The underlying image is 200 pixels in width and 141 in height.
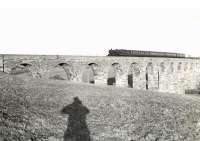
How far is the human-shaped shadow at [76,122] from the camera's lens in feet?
30.5

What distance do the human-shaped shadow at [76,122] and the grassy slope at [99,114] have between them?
8.4 inches

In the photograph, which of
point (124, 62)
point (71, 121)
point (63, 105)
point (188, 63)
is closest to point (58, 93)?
point (63, 105)

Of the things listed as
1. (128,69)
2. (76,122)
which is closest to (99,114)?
(76,122)

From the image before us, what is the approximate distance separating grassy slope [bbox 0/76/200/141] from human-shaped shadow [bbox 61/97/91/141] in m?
0.21

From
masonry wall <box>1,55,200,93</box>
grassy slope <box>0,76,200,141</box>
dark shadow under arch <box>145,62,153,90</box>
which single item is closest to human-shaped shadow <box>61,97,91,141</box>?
grassy slope <box>0,76,200,141</box>

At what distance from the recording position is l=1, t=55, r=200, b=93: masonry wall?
73.3 ft

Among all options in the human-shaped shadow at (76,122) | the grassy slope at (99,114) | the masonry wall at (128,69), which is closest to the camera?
the human-shaped shadow at (76,122)

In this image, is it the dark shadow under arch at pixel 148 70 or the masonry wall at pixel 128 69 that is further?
the dark shadow under arch at pixel 148 70

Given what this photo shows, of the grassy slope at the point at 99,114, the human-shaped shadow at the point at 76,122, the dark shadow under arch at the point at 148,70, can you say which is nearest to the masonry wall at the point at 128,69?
the dark shadow under arch at the point at 148,70

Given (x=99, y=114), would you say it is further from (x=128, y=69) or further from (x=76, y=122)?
(x=128, y=69)

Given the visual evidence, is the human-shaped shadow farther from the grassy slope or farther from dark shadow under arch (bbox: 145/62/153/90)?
dark shadow under arch (bbox: 145/62/153/90)

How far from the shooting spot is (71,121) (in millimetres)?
10172

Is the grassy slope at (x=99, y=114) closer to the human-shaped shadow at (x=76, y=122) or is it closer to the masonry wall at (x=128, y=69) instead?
the human-shaped shadow at (x=76, y=122)

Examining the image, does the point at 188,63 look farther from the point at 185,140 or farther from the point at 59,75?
the point at 185,140
